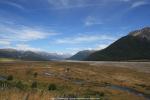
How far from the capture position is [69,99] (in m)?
12.7

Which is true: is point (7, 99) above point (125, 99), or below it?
above

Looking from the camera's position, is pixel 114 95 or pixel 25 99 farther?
pixel 114 95

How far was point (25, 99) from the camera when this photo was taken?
11.3 m

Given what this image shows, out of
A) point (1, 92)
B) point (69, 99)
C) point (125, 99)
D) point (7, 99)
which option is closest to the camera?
point (7, 99)

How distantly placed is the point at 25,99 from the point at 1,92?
1361 millimetres

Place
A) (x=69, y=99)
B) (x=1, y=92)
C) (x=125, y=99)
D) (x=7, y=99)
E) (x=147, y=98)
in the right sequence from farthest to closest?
(x=147, y=98)
(x=125, y=99)
(x=69, y=99)
(x=1, y=92)
(x=7, y=99)

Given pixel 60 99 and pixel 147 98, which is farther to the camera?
pixel 147 98

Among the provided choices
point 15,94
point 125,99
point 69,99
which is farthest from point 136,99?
point 15,94

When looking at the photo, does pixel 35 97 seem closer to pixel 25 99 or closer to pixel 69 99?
pixel 25 99

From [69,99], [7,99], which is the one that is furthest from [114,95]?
[7,99]

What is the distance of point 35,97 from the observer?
1164 centimetres

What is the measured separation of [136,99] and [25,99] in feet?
81.9

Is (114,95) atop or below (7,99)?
below

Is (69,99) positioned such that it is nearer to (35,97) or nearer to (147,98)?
(35,97)
